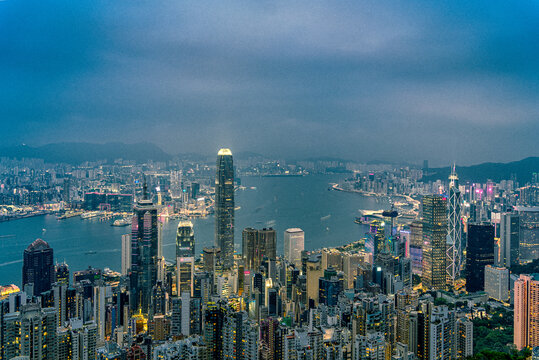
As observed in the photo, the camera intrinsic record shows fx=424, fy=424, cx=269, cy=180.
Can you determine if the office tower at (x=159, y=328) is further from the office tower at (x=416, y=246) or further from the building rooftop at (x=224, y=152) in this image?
the office tower at (x=416, y=246)

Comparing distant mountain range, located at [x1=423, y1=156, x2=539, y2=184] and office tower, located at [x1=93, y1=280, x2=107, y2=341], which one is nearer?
office tower, located at [x1=93, y1=280, x2=107, y2=341]

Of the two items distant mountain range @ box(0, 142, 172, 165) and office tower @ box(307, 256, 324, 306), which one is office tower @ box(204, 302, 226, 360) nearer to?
office tower @ box(307, 256, 324, 306)

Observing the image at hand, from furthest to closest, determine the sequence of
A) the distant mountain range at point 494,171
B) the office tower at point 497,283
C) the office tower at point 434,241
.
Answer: the office tower at point 434,241
the distant mountain range at point 494,171
the office tower at point 497,283

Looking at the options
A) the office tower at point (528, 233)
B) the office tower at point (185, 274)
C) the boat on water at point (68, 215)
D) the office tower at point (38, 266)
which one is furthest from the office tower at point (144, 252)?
the office tower at point (528, 233)

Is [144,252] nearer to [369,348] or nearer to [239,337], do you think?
[239,337]

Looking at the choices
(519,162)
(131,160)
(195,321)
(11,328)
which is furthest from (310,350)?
(519,162)

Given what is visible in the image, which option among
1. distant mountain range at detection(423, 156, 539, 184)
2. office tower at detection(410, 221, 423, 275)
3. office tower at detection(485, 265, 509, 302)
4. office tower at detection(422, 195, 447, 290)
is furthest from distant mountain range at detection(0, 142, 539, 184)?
office tower at detection(410, 221, 423, 275)

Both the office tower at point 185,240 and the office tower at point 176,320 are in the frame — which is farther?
the office tower at point 185,240

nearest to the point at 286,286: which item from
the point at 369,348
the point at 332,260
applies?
the point at 332,260

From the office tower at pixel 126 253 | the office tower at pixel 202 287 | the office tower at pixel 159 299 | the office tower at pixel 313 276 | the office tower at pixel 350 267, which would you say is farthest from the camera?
the office tower at pixel 126 253
